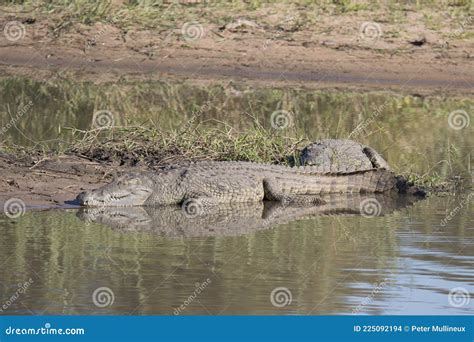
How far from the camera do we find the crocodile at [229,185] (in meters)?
11.8

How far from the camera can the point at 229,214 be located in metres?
11.7

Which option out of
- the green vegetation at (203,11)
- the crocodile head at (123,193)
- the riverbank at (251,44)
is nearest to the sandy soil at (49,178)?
the crocodile head at (123,193)

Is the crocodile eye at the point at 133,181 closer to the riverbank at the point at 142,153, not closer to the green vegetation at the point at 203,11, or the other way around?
the riverbank at the point at 142,153

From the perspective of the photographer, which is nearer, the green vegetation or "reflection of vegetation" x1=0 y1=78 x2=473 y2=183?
"reflection of vegetation" x1=0 y1=78 x2=473 y2=183

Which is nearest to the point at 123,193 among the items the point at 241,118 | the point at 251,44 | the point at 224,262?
the point at 224,262

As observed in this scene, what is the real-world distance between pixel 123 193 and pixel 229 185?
1.10 meters

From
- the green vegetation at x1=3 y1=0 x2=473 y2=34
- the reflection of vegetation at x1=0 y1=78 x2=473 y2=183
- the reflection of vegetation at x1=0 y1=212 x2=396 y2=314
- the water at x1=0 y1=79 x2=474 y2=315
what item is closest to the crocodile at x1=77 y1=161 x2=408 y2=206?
the water at x1=0 y1=79 x2=474 y2=315

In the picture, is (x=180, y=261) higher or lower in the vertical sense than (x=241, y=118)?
higher

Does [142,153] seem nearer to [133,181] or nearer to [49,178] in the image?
[49,178]

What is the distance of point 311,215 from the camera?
1168 cm

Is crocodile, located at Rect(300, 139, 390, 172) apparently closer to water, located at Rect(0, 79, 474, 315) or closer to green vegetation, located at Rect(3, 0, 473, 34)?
water, located at Rect(0, 79, 474, 315)

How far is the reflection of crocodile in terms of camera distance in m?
10.8

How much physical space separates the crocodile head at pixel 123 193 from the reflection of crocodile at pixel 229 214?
68mm

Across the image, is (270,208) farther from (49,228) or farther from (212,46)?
(212,46)
